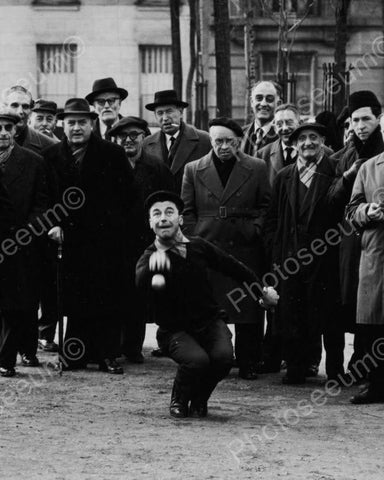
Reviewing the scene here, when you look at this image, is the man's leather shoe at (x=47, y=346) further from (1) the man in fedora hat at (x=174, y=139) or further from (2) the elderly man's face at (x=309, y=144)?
(2) the elderly man's face at (x=309, y=144)

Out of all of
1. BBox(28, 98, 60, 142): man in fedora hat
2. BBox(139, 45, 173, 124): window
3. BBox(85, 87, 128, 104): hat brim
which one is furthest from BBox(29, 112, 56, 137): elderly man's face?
BBox(139, 45, 173, 124): window

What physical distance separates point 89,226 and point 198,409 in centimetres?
287

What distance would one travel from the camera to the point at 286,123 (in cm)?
1259

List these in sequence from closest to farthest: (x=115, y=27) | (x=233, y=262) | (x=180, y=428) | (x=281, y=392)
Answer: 1. (x=180, y=428)
2. (x=233, y=262)
3. (x=281, y=392)
4. (x=115, y=27)

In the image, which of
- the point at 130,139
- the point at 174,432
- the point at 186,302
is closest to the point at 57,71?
the point at 130,139

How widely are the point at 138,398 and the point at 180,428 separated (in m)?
1.36

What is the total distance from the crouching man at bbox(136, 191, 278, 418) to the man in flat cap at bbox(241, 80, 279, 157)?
3.22 m

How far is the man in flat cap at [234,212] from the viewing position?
39.4 ft

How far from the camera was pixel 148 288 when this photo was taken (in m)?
10.0

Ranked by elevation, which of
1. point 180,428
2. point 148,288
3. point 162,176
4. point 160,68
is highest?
point 160,68

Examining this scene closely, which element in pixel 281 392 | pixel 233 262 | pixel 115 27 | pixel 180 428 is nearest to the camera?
pixel 180 428

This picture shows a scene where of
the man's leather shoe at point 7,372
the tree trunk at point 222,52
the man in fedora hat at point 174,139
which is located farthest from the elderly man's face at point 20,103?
the tree trunk at point 222,52

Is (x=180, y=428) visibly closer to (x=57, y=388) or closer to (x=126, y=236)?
(x=57, y=388)

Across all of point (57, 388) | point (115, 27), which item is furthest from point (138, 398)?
point (115, 27)
